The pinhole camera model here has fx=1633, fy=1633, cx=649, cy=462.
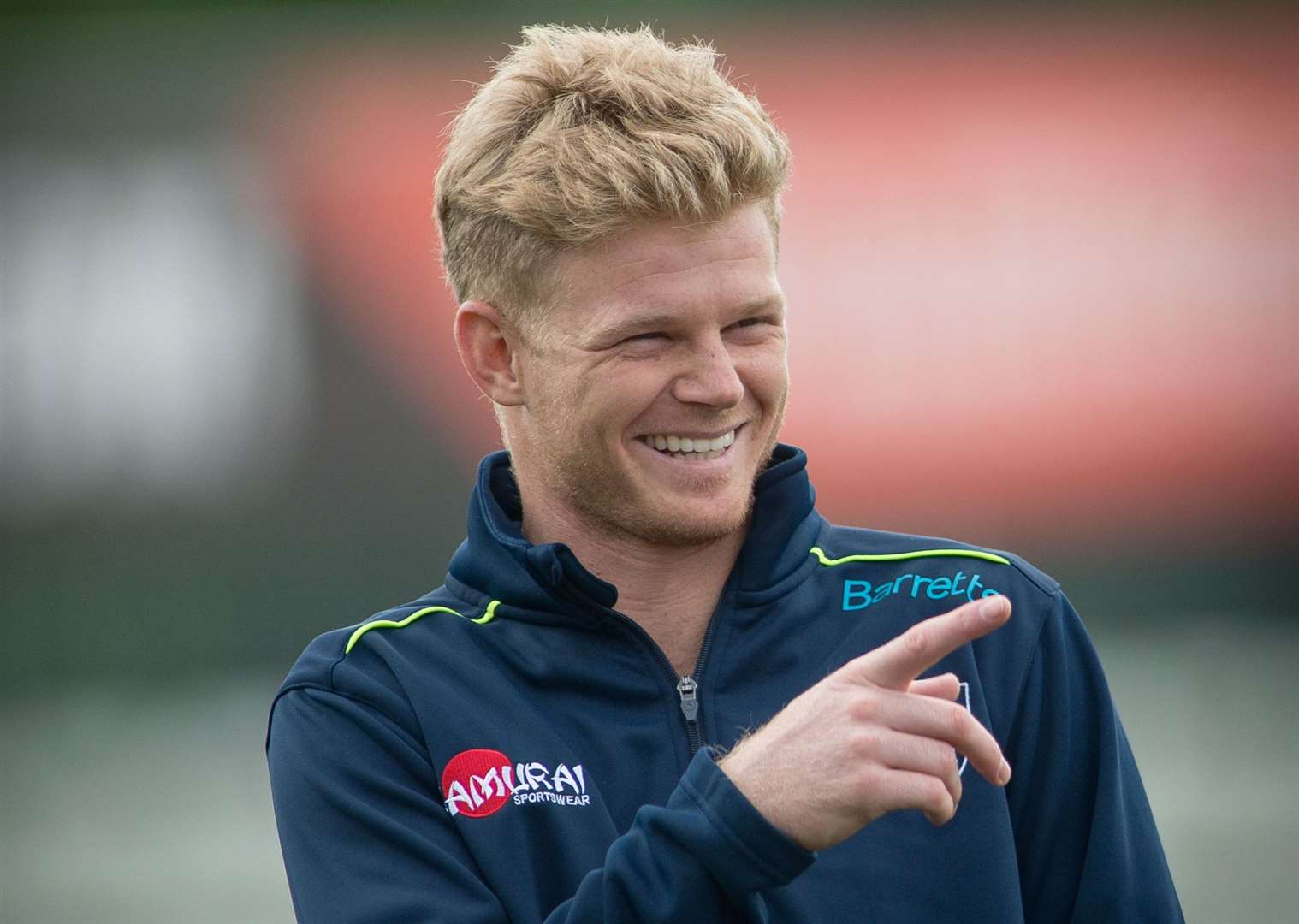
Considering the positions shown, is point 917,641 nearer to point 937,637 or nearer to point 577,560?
point 937,637

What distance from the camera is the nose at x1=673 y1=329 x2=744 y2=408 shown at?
153 centimetres

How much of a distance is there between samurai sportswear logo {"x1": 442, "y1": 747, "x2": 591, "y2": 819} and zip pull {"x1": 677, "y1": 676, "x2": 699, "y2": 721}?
111 mm

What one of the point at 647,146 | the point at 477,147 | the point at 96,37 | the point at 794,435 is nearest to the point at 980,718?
the point at 647,146

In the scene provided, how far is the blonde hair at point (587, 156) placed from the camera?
155 cm

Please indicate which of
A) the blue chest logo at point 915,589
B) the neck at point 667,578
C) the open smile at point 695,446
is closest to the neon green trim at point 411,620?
the neck at point 667,578

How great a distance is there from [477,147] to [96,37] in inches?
177

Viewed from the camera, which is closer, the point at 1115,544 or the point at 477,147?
the point at 477,147

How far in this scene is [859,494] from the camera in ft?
17.0

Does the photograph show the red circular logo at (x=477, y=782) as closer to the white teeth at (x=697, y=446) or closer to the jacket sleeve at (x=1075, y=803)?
the white teeth at (x=697, y=446)

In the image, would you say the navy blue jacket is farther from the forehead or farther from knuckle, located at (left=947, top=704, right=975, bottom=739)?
knuckle, located at (left=947, top=704, right=975, bottom=739)

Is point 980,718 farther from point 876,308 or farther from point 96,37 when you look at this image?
point 96,37

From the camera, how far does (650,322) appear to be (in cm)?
154

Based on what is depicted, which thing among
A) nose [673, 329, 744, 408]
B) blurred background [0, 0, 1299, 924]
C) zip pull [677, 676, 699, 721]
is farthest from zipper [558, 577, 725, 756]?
blurred background [0, 0, 1299, 924]

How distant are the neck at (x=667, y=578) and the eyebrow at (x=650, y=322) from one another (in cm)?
21
